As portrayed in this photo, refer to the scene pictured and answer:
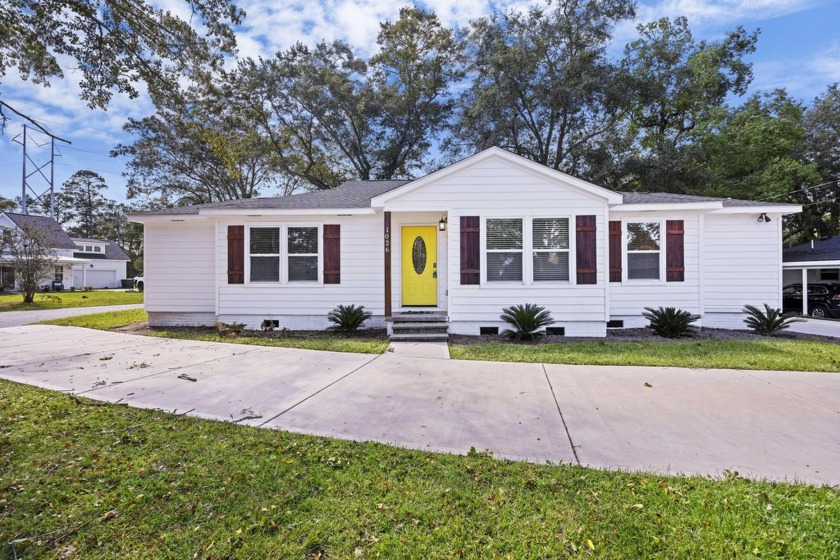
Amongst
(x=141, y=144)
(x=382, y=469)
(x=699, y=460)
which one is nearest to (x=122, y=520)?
(x=382, y=469)

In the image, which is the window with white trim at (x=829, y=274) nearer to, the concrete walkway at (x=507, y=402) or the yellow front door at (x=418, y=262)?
the concrete walkway at (x=507, y=402)

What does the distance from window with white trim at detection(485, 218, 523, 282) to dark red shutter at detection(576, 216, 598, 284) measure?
50.1 inches

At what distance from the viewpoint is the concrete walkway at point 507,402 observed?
2922 mm

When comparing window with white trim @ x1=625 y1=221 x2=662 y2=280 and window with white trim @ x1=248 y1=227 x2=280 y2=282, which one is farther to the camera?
window with white trim @ x1=248 y1=227 x2=280 y2=282

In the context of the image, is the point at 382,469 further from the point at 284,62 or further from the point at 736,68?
the point at 736,68

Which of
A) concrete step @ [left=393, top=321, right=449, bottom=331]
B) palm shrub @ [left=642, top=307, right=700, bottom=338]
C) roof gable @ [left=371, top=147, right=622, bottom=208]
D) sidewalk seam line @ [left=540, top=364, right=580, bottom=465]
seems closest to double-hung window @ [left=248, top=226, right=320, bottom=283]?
roof gable @ [left=371, top=147, right=622, bottom=208]

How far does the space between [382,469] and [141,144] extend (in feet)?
87.9

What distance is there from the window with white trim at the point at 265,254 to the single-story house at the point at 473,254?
3 cm

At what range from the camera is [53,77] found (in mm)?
5988

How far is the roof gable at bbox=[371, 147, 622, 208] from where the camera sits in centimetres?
808

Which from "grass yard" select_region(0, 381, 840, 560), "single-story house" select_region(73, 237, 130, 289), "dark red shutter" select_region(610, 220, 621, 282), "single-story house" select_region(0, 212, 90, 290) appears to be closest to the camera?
"grass yard" select_region(0, 381, 840, 560)

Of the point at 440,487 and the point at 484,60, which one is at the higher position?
the point at 484,60

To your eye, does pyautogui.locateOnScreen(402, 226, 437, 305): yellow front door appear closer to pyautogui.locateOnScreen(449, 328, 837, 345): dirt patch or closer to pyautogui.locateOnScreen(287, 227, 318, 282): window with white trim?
pyautogui.locateOnScreen(449, 328, 837, 345): dirt patch

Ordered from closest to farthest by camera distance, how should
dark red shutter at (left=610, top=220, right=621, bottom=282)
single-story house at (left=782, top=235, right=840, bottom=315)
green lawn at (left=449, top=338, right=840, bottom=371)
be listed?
1. green lawn at (left=449, top=338, right=840, bottom=371)
2. dark red shutter at (left=610, top=220, right=621, bottom=282)
3. single-story house at (left=782, top=235, right=840, bottom=315)
